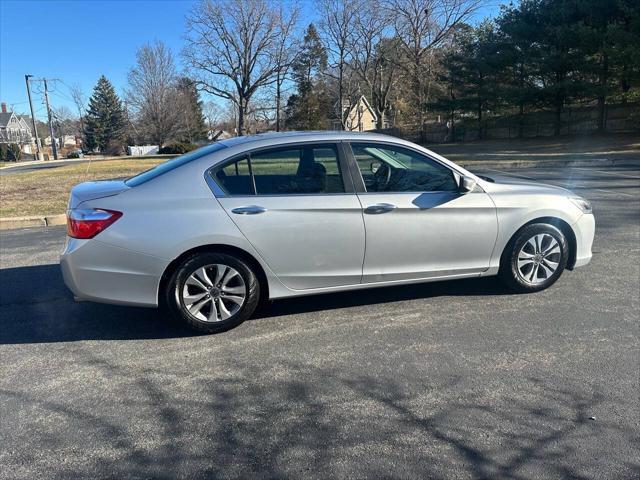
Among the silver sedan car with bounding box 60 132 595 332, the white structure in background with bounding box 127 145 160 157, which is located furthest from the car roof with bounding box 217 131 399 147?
the white structure in background with bounding box 127 145 160 157

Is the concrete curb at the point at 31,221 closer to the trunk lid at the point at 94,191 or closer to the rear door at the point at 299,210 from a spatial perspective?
the trunk lid at the point at 94,191

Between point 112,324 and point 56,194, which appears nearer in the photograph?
point 112,324

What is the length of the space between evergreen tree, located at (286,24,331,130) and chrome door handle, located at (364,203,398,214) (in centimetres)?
5066

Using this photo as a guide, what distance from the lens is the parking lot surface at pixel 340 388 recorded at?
2.55 meters

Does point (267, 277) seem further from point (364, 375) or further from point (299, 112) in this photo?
point (299, 112)

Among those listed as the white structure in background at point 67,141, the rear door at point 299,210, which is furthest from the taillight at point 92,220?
the white structure in background at point 67,141

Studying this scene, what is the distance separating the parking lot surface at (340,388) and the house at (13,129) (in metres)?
92.8

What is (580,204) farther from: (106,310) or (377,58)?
(377,58)

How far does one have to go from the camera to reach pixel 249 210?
13.0 feet

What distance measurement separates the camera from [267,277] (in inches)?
162

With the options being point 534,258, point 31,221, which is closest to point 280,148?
point 534,258

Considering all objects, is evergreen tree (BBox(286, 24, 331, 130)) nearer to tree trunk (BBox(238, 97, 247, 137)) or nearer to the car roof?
tree trunk (BBox(238, 97, 247, 137))

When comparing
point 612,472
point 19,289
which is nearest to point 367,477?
point 612,472

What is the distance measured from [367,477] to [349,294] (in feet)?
8.66
